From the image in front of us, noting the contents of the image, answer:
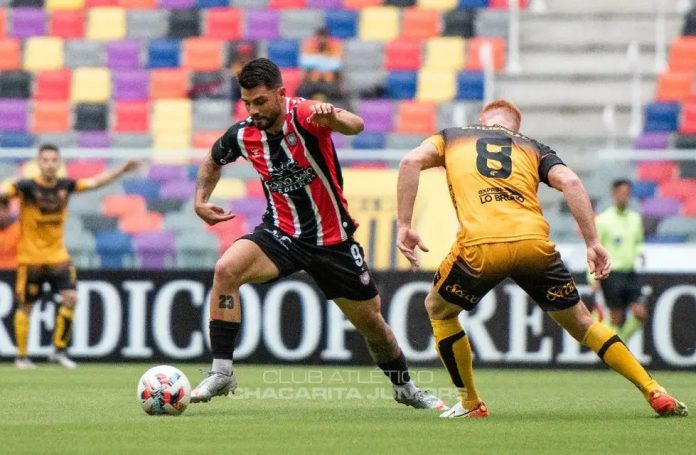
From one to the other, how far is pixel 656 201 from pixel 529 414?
8.27 metres

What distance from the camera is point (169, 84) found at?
20719 millimetres

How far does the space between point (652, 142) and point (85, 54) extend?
327 inches

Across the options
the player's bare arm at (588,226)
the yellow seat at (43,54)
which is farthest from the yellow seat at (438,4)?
the player's bare arm at (588,226)

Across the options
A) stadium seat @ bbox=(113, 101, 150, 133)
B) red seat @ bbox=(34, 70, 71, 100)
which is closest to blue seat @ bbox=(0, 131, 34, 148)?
stadium seat @ bbox=(113, 101, 150, 133)

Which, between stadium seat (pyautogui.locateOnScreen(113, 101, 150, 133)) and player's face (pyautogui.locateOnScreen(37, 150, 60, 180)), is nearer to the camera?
player's face (pyautogui.locateOnScreen(37, 150, 60, 180))

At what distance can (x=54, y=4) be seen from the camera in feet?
73.2

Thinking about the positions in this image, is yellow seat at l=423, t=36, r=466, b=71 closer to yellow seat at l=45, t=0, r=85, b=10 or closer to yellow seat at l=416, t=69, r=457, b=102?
yellow seat at l=416, t=69, r=457, b=102

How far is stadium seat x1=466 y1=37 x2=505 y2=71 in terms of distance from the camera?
20.2m

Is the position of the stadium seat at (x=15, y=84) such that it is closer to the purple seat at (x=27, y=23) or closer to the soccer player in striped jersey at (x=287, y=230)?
the purple seat at (x=27, y=23)

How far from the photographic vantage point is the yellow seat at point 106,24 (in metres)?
21.8

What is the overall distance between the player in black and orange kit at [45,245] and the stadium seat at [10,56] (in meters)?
7.05

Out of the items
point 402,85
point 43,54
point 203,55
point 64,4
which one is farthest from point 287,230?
point 64,4

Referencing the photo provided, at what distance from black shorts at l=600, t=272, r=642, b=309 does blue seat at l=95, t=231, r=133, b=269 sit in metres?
5.04

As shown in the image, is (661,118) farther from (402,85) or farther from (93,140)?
(93,140)
